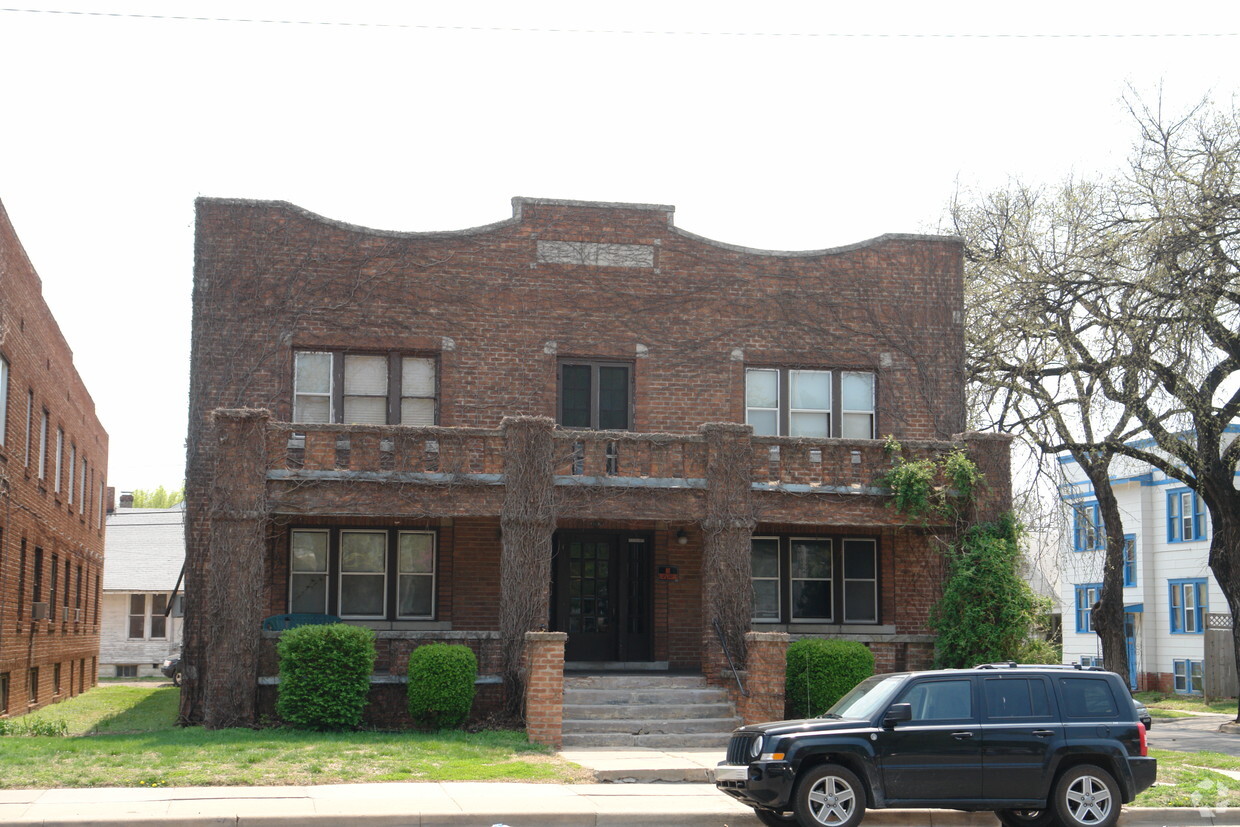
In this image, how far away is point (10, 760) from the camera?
15.3m

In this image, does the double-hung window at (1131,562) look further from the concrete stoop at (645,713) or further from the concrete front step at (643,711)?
the concrete front step at (643,711)

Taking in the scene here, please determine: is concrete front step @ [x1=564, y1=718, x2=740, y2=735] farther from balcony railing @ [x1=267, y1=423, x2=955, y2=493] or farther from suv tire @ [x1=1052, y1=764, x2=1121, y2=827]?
suv tire @ [x1=1052, y1=764, x2=1121, y2=827]

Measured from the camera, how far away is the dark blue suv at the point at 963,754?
12.6m

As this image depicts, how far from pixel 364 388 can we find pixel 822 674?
8.69 metres

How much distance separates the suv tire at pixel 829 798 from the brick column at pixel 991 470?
9.23 meters

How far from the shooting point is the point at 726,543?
2011cm

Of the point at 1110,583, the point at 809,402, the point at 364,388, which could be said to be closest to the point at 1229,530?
the point at 1110,583

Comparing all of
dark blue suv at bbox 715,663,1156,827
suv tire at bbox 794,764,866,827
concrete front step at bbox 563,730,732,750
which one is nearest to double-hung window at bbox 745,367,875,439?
concrete front step at bbox 563,730,732,750

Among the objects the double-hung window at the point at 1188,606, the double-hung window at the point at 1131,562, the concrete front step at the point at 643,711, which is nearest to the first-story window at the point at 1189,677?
the double-hung window at the point at 1188,606

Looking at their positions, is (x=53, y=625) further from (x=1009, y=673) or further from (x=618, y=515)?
(x=1009, y=673)

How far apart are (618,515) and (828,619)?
528 cm

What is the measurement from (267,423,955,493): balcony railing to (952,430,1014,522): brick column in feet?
1.34

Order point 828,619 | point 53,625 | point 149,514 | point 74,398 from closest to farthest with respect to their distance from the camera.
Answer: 1. point 828,619
2. point 53,625
3. point 74,398
4. point 149,514

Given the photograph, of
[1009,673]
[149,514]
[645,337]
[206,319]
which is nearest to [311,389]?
[206,319]
